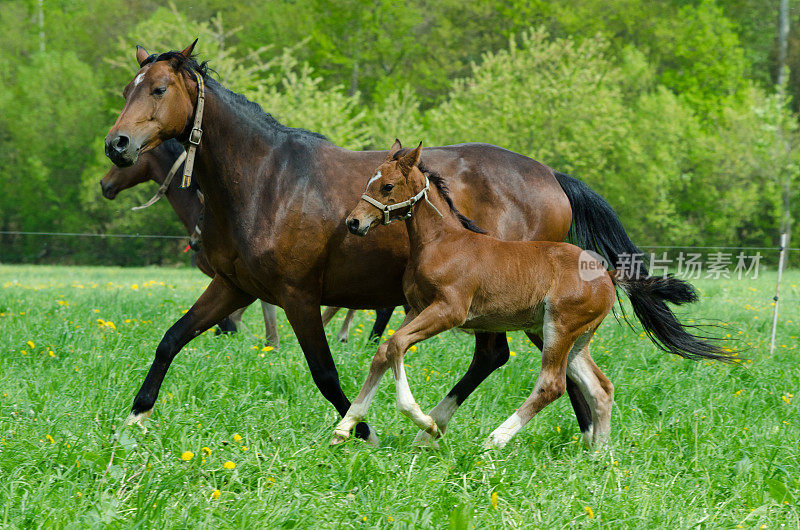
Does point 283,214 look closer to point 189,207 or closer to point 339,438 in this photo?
point 339,438

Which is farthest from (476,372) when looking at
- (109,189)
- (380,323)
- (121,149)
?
(109,189)

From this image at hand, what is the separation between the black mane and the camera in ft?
14.2

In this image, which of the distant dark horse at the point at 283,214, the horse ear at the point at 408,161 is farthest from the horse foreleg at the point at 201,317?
the horse ear at the point at 408,161

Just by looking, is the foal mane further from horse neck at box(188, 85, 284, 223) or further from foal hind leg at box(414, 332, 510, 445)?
→ horse neck at box(188, 85, 284, 223)

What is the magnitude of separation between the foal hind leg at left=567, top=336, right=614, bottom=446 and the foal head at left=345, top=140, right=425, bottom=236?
128 cm

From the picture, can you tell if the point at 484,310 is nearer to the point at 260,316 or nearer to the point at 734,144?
the point at 260,316

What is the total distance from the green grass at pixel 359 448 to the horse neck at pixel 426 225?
105 centimetres

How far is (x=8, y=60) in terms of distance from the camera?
37.4 m

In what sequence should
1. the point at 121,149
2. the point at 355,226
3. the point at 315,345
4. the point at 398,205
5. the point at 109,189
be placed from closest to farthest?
the point at 355,226 → the point at 398,205 → the point at 121,149 → the point at 315,345 → the point at 109,189

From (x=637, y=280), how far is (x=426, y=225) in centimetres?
A: 131

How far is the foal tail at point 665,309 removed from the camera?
452cm

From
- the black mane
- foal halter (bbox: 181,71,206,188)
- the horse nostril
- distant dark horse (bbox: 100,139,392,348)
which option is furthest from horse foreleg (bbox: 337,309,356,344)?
the horse nostril

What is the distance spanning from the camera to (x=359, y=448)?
3973 millimetres

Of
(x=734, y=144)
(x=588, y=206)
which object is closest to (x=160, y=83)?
(x=588, y=206)
